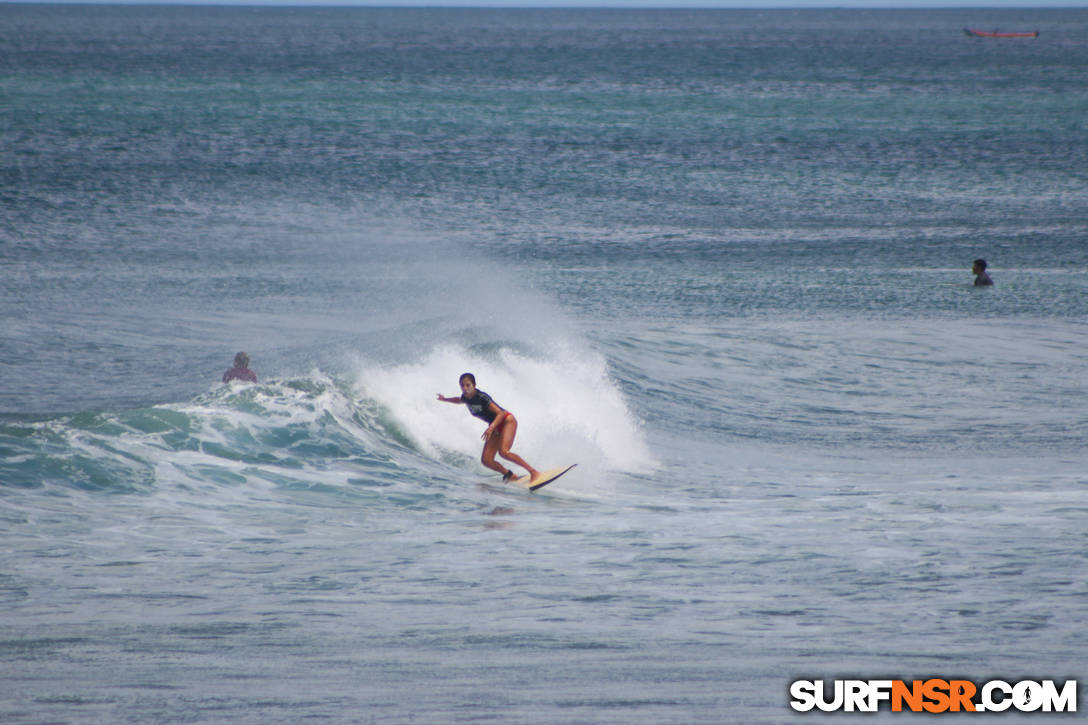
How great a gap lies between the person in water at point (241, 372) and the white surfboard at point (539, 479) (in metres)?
4.68

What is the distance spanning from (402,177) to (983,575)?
40808 mm

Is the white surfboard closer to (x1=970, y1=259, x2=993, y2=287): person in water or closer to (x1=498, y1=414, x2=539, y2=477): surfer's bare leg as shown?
(x1=498, y1=414, x2=539, y2=477): surfer's bare leg

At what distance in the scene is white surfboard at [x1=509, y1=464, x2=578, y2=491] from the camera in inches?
574

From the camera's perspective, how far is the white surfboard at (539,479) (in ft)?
47.8

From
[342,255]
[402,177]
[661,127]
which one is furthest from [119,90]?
[342,255]

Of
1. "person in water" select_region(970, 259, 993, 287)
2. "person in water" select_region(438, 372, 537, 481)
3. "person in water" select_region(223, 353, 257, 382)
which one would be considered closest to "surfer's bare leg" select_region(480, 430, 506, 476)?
"person in water" select_region(438, 372, 537, 481)

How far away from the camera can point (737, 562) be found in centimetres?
1166

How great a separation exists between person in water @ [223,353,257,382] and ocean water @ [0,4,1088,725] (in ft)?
1.32

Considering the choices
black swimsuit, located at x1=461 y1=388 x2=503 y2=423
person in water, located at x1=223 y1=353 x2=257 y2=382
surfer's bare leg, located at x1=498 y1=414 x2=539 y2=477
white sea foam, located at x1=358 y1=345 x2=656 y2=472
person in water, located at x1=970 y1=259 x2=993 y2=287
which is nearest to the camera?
surfer's bare leg, located at x1=498 y1=414 x2=539 y2=477

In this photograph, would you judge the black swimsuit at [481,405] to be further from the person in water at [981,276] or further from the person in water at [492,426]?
the person in water at [981,276]

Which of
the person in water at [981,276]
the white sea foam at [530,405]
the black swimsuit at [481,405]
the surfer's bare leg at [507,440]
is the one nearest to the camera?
the surfer's bare leg at [507,440]

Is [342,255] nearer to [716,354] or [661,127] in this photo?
[716,354]

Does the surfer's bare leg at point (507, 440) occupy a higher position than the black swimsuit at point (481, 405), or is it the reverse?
the black swimsuit at point (481, 405)

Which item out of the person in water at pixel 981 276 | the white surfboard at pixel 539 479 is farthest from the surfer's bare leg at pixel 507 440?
the person in water at pixel 981 276
